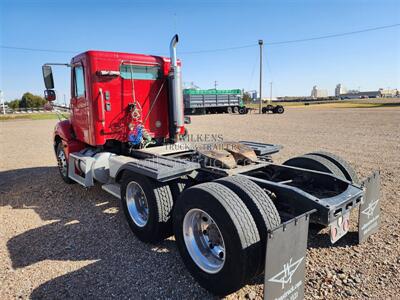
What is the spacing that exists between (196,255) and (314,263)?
1.36 meters

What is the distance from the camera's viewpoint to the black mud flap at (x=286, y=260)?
84.9 inches

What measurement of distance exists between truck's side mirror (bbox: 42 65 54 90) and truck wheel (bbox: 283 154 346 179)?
4.84 meters

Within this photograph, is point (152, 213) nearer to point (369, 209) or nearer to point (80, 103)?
point (369, 209)

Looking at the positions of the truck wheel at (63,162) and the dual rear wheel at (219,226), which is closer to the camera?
the dual rear wheel at (219,226)

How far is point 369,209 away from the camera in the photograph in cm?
342

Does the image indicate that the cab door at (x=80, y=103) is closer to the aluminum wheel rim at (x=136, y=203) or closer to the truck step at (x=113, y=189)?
the truck step at (x=113, y=189)

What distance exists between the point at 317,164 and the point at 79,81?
4.44 meters

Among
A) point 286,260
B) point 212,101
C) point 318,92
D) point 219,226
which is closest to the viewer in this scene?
point 286,260

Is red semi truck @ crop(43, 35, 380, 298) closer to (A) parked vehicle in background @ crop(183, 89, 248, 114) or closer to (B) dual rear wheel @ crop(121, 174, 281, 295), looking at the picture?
(B) dual rear wheel @ crop(121, 174, 281, 295)

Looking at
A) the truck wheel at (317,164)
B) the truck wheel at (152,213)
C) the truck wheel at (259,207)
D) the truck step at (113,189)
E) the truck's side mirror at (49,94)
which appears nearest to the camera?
the truck wheel at (259,207)

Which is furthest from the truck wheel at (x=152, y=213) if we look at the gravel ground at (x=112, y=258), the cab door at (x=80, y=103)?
the cab door at (x=80, y=103)

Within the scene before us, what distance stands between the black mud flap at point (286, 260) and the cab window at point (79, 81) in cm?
446

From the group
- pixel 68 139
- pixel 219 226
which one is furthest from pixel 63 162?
pixel 219 226

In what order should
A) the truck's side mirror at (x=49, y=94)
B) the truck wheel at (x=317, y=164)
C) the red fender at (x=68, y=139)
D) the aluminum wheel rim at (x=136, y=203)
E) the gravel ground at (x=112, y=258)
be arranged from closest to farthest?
1. the gravel ground at (x=112, y=258)
2. the truck wheel at (x=317, y=164)
3. the aluminum wheel rim at (x=136, y=203)
4. the truck's side mirror at (x=49, y=94)
5. the red fender at (x=68, y=139)
